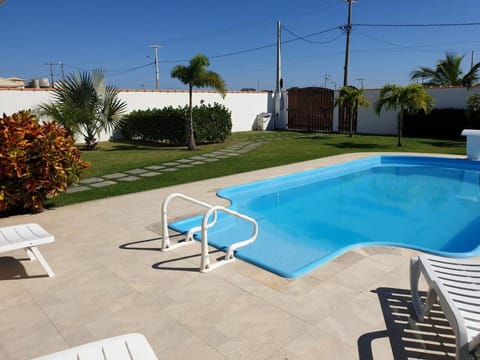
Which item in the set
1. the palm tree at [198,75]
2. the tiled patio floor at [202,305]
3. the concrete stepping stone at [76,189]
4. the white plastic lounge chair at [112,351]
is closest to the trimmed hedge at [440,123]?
the palm tree at [198,75]

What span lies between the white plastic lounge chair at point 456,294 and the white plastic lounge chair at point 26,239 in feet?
11.6

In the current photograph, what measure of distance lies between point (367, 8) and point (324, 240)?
20698 mm

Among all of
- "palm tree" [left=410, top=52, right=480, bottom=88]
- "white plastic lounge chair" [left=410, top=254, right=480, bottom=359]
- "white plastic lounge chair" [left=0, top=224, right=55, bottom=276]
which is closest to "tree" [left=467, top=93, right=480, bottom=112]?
"palm tree" [left=410, top=52, right=480, bottom=88]

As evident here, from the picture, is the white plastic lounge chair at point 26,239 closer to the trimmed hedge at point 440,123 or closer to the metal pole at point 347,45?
the trimmed hedge at point 440,123

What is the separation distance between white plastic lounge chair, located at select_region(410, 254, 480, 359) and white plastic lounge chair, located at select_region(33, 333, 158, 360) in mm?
1774

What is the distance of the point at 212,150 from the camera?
44.3 ft

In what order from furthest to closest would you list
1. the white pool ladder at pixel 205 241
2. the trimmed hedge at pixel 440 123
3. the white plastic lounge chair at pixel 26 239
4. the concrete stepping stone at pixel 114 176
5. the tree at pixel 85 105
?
the trimmed hedge at pixel 440 123, the tree at pixel 85 105, the concrete stepping stone at pixel 114 176, the white pool ladder at pixel 205 241, the white plastic lounge chair at pixel 26 239

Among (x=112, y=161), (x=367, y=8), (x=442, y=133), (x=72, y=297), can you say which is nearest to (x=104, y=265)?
(x=72, y=297)

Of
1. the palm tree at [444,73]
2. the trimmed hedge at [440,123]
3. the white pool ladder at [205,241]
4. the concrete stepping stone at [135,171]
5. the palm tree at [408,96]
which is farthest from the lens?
the palm tree at [444,73]

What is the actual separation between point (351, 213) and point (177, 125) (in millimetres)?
8975

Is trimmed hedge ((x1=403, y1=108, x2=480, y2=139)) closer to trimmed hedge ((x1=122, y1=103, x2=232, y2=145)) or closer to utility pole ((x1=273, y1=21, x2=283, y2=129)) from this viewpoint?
utility pole ((x1=273, y1=21, x2=283, y2=129))

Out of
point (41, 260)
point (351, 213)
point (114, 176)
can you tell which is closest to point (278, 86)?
point (114, 176)

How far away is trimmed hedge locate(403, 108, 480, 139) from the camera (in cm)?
1595

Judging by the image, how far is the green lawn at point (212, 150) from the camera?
26.0ft
